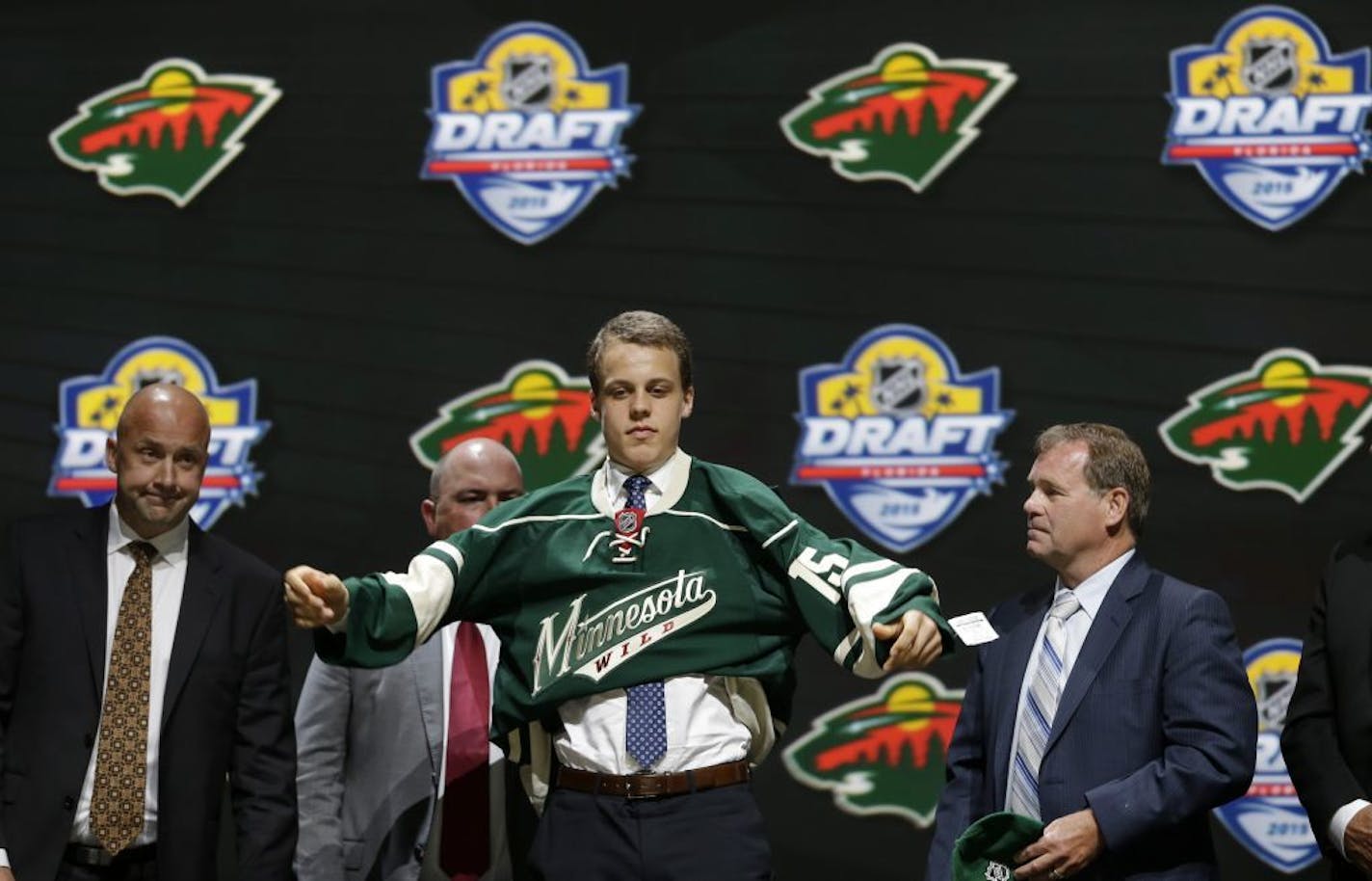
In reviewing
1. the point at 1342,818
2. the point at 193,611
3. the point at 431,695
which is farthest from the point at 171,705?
the point at 1342,818

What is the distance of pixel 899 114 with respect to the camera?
412cm

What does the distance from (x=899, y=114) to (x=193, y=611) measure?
2201mm

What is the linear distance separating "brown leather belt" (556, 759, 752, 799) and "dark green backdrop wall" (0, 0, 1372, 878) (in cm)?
174

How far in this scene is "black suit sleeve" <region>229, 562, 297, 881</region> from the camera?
2.79m

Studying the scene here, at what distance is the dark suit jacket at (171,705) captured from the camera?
269cm

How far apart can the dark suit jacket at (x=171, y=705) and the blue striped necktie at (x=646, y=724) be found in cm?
78

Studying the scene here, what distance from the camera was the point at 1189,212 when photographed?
407 cm

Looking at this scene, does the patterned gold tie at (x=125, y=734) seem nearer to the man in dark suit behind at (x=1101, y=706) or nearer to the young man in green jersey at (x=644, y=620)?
the young man in green jersey at (x=644, y=620)

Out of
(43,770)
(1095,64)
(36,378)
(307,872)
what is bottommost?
(307,872)

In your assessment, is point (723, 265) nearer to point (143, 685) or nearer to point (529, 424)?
point (529, 424)

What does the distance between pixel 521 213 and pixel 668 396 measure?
1.79m

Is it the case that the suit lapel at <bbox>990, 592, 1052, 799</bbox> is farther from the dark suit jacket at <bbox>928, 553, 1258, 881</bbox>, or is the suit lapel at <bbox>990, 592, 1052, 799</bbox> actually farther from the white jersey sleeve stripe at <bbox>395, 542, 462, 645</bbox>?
the white jersey sleeve stripe at <bbox>395, 542, 462, 645</bbox>

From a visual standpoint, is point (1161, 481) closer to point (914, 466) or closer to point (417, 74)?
point (914, 466)

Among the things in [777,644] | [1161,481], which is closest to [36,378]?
[777,644]
